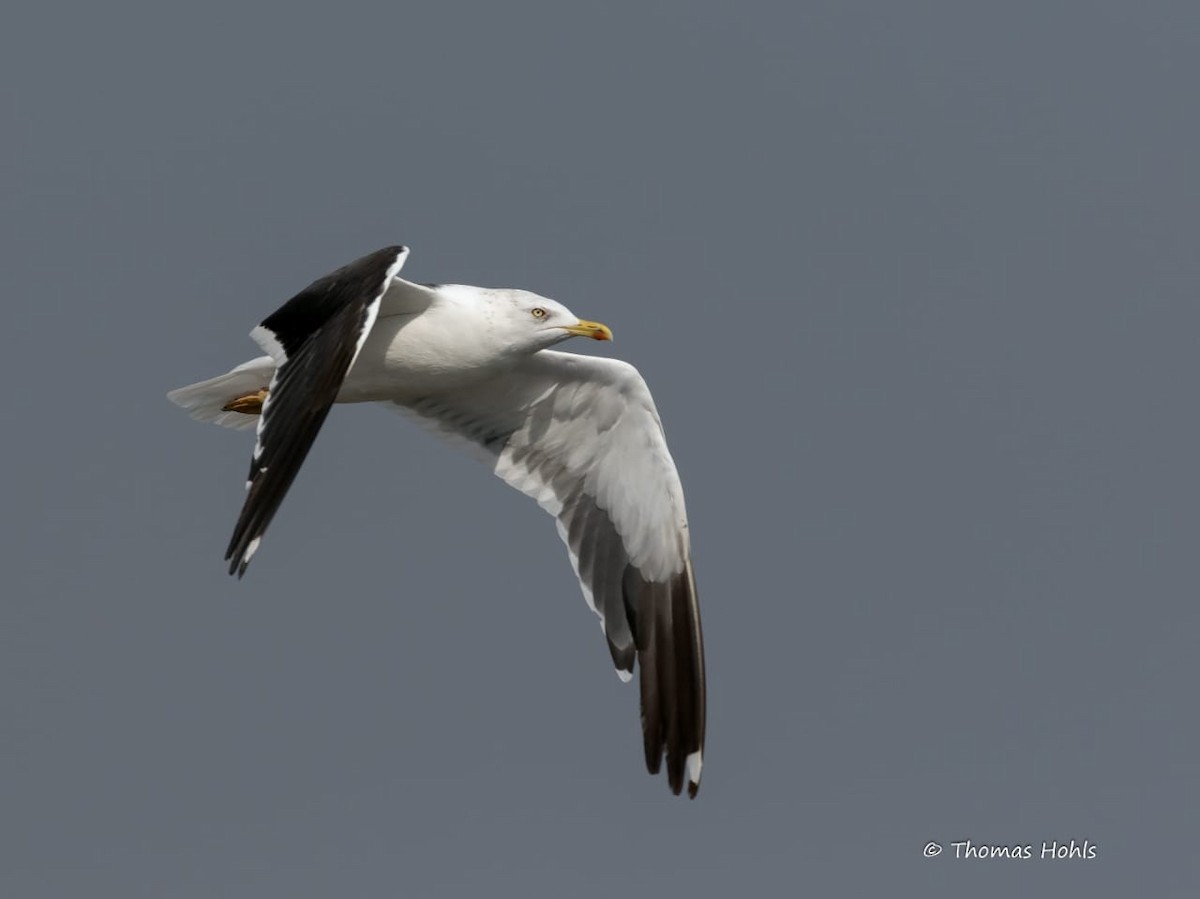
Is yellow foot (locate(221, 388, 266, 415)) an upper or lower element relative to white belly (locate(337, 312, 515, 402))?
lower

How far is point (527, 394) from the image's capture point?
46.1 feet

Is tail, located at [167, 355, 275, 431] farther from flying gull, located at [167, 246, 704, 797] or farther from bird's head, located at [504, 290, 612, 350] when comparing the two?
bird's head, located at [504, 290, 612, 350]

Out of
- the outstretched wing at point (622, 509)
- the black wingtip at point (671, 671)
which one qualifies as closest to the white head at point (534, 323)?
the outstretched wing at point (622, 509)

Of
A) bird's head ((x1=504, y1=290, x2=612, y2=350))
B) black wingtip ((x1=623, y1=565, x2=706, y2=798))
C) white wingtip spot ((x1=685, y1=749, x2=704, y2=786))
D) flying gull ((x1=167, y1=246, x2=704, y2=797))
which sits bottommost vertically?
white wingtip spot ((x1=685, y1=749, x2=704, y2=786))

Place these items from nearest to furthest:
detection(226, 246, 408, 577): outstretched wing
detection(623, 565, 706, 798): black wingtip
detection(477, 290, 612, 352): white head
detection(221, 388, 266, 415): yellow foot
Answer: detection(226, 246, 408, 577): outstretched wing, detection(477, 290, 612, 352): white head, detection(221, 388, 266, 415): yellow foot, detection(623, 565, 706, 798): black wingtip

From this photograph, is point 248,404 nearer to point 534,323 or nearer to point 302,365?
point 534,323

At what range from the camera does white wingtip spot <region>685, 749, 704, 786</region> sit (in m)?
13.7

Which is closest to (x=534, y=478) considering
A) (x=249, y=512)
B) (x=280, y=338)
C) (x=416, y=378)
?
(x=416, y=378)

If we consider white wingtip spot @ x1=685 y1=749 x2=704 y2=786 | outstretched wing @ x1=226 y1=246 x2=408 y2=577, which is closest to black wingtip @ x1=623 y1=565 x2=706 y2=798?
white wingtip spot @ x1=685 y1=749 x2=704 y2=786

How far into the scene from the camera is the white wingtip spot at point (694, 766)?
13695mm

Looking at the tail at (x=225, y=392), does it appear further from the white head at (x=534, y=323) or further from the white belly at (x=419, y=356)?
the white head at (x=534, y=323)

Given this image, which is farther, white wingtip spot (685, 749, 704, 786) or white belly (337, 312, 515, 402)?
white wingtip spot (685, 749, 704, 786)

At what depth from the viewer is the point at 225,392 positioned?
13945 millimetres

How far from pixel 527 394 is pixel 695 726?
251 cm
